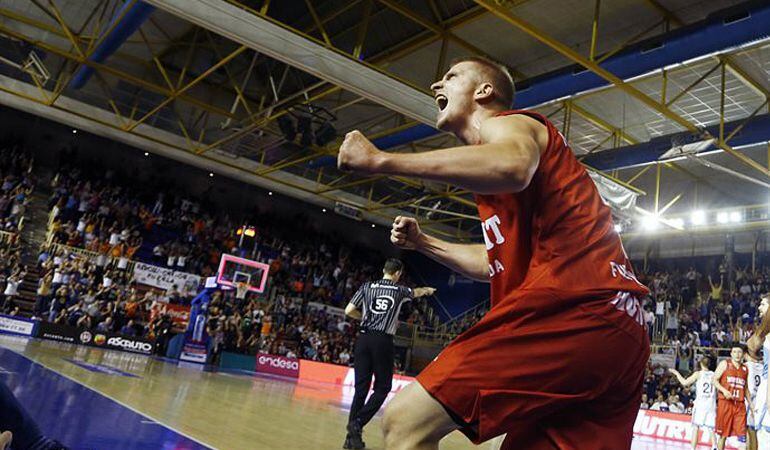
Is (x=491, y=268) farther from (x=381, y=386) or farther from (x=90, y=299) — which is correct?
(x=90, y=299)

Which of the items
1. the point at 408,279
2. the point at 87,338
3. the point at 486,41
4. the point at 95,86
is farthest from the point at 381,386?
the point at 408,279

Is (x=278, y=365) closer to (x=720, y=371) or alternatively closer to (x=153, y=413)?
(x=720, y=371)

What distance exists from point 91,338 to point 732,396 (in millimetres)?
15134

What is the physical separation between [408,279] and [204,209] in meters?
11.2

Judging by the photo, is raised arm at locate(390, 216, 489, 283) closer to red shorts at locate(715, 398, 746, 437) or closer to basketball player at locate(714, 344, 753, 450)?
→ basketball player at locate(714, 344, 753, 450)

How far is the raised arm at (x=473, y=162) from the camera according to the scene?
156 cm

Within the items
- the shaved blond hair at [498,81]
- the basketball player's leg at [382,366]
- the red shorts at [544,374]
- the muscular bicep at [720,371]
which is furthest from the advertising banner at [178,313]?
the red shorts at [544,374]

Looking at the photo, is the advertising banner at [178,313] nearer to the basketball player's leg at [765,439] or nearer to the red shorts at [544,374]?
the basketball player's leg at [765,439]

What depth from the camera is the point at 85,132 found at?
2372 cm

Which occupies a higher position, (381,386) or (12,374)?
(381,386)

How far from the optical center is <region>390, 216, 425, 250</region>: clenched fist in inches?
96.6

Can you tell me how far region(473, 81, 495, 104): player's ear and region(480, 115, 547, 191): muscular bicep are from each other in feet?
0.90

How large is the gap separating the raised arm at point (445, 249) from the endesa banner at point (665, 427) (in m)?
14.3

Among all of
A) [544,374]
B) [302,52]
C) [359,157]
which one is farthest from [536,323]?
[302,52]
